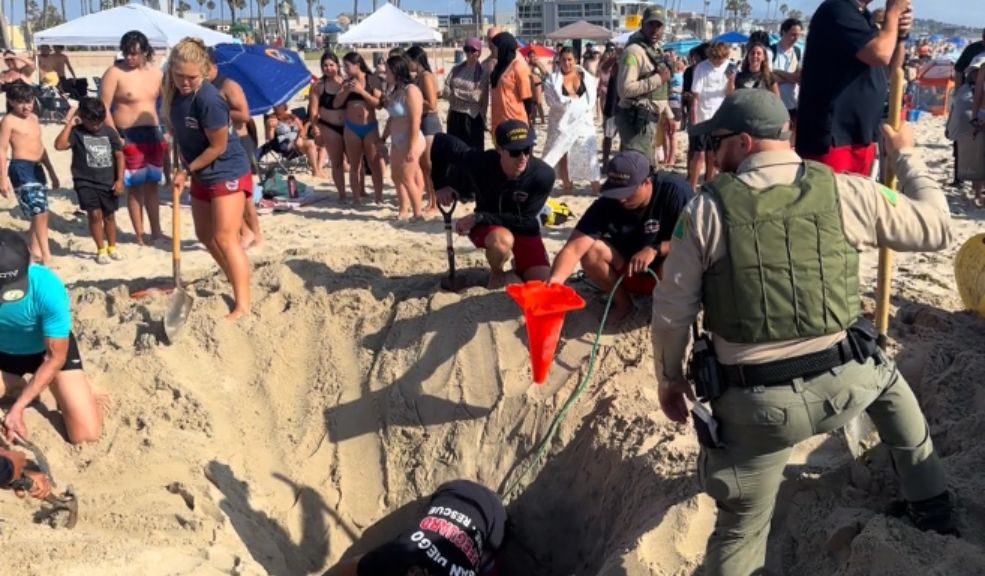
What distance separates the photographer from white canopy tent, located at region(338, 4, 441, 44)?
15289mm

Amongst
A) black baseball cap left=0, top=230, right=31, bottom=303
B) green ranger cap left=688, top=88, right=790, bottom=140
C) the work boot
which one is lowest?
the work boot

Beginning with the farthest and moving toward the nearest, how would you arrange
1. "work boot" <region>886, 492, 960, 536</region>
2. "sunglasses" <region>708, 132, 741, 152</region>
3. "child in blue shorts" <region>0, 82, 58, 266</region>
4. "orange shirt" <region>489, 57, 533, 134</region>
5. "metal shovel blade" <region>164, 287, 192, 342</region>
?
"orange shirt" <region>489, 57, 533, 134</region>
"child in blue shorts" <region>0, 82, 58, 266</region>
"metal shovel blade" <region>164, 287, 192, 342</region>
"work boot" <region>886, 492, 960, 536</region>
"sunglasses" <region>708, 132, 741, 152</region>

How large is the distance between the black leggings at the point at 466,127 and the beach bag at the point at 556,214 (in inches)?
38.8

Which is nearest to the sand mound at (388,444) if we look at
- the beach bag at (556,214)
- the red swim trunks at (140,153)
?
the red swim trunks at (140,153)

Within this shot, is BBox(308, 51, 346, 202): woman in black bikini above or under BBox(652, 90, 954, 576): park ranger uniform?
above

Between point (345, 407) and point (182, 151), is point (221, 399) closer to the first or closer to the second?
point (345, 407)

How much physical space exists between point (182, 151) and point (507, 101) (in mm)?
3274

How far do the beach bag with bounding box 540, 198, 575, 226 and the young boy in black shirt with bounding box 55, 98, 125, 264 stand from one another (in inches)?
144

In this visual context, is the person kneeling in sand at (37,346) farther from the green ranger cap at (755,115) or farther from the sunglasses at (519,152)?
the green ranger cap at (755,115)

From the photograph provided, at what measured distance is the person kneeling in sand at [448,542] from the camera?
3.37m

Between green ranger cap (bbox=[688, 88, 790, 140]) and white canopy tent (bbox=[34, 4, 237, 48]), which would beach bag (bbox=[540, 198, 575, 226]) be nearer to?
green ranger cap (bbox=[688, 88, 790, 140])

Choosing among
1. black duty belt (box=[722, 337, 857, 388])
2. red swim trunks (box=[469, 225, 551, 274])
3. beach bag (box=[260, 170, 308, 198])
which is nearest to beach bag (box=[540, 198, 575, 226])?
red swim trunks (box=[469, 225, 551, 274])

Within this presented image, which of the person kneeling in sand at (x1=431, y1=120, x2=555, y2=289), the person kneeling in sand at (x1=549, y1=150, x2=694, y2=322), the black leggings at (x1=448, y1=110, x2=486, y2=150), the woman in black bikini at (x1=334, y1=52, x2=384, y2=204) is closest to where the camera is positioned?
the person kneeling in sand at (x1=549, y1=150, x2=694, y2=322)

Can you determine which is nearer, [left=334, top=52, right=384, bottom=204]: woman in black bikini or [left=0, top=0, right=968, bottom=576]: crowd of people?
[left=0, top=0, right=968, bottom=576]: crowd of people
